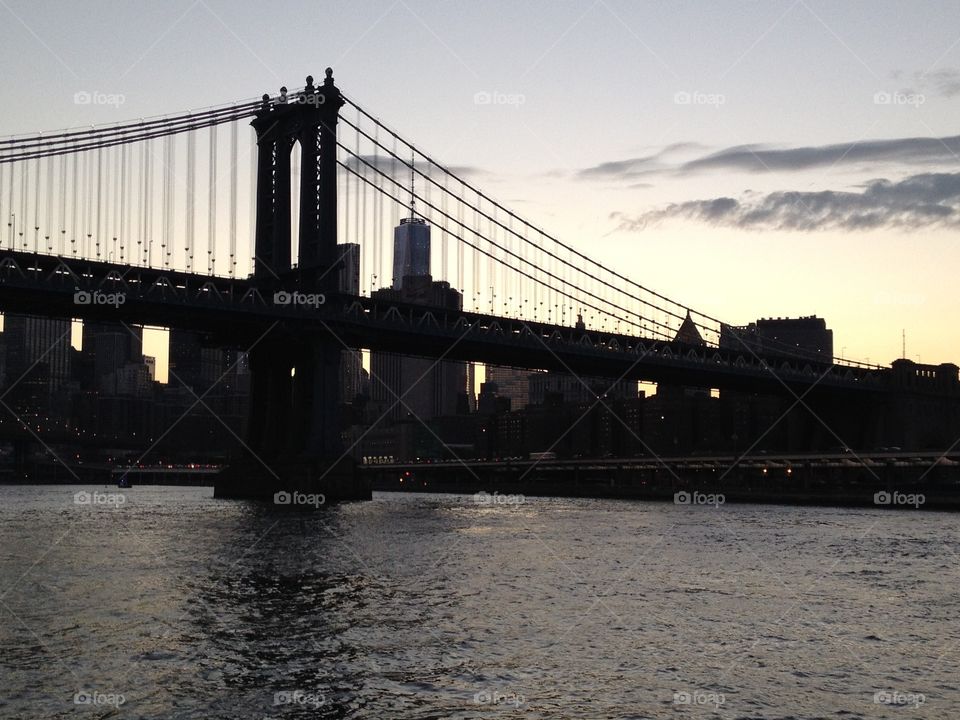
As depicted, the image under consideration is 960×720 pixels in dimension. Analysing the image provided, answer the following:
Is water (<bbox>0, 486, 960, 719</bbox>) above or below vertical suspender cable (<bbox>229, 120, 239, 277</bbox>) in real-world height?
below

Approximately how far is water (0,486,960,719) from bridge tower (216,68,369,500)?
35.3m

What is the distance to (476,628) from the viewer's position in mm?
28328

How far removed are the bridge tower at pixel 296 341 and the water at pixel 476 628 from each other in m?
35.3

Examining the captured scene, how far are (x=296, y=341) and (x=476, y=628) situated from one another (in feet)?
215

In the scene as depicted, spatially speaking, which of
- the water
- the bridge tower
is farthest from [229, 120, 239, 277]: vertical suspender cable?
the water

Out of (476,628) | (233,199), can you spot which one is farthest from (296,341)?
(476,628)

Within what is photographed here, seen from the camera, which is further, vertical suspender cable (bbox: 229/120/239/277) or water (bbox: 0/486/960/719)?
vertical suspender cable (bbox: 229/120/239/277)

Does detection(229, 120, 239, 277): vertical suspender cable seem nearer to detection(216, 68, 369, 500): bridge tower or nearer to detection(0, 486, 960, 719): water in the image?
detection(216, 68, 369, 500): bridge tower

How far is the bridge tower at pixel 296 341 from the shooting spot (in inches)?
3531

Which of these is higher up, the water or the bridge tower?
the bridge tower

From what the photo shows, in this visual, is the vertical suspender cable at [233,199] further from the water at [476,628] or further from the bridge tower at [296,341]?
the water at [476,628]

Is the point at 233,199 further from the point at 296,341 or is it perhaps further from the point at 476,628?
the point at 476,628

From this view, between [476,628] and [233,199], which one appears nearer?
[476,628]

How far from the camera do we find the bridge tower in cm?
8969
